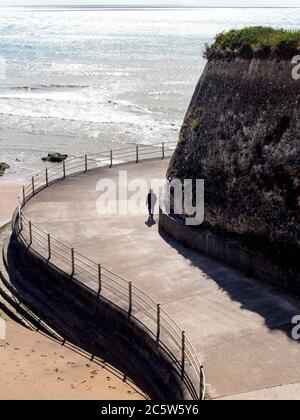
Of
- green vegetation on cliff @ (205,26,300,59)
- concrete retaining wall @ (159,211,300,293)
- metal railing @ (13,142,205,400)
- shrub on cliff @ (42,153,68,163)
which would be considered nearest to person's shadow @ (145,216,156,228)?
concrete retaining wall @ (159,211,300,293)

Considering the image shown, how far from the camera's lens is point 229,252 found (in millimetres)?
16297

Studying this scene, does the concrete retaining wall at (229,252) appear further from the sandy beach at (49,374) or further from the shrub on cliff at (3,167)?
the shrub on cliff at (3,167)

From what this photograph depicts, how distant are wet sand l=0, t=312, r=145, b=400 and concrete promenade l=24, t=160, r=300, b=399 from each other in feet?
5.93

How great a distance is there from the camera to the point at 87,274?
1598cm

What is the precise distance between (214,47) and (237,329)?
30.8 feet

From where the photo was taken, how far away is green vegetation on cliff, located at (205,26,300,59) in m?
16.4

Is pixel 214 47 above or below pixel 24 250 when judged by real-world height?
above

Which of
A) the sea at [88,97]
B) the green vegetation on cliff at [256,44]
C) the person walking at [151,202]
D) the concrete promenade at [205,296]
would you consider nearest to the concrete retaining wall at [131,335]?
the concrete promenade at [205,296]

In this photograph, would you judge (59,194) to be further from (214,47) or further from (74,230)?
(214,47)

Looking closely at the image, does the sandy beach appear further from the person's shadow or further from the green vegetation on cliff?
the green vegetation on cliff

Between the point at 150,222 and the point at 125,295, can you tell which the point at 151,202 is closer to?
the point at 150,222

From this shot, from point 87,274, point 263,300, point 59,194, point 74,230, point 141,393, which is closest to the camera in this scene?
point 141,393

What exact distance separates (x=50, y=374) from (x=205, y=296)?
12.1 ft
